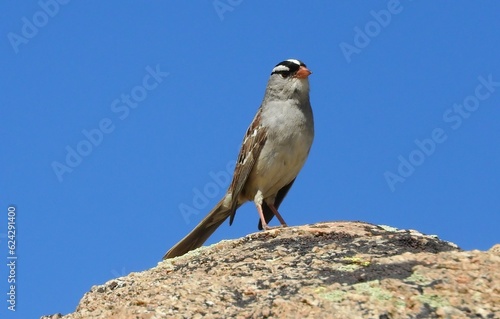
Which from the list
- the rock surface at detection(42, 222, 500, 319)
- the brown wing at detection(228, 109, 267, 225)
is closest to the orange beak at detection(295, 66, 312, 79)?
the brown wing at detection(228, 109, 267, 225)

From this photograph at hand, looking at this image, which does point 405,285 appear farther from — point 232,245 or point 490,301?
point 232,245

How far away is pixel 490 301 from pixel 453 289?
0.25 metres

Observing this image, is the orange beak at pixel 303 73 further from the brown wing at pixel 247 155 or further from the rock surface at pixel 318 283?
the rock surface at pixel 318 283

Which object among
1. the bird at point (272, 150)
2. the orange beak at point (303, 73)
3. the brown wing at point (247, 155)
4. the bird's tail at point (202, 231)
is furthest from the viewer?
the orange beak at point (303, 73)

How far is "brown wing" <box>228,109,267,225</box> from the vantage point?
10861 mm

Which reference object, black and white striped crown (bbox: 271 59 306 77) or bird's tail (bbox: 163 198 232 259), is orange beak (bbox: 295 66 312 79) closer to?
black and white striped crown (bbox: 271 59 306 77)

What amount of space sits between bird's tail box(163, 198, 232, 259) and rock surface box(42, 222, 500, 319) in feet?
8.80

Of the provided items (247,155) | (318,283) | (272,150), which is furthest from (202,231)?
(318,283)

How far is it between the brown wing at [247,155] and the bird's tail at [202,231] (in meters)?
0.23

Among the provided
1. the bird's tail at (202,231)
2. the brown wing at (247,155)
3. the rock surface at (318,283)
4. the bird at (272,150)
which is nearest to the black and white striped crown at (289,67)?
the bird at (272,150)

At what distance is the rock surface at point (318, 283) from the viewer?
534cm

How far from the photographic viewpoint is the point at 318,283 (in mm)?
5742

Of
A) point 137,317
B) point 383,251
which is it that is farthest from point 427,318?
point 137,317

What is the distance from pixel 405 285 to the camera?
18.3 ft
